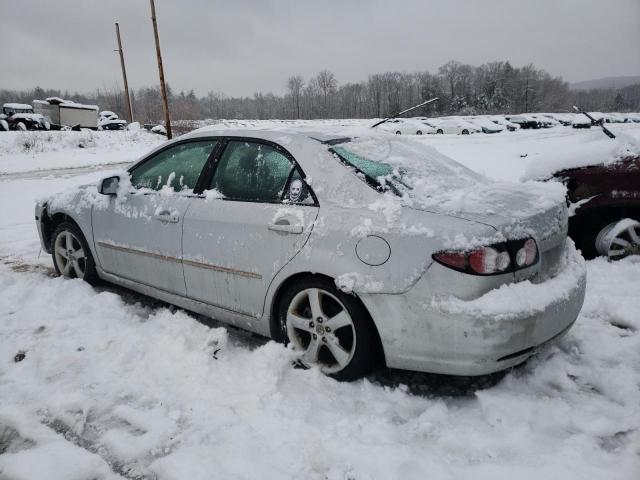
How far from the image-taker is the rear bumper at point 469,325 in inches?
88.1

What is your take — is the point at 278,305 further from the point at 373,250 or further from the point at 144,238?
the point at 144,238

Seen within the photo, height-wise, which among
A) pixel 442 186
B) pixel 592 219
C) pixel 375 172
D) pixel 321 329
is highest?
pixel 375 172

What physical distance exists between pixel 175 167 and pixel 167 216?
0.47 meters

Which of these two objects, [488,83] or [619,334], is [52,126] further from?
[488,83]

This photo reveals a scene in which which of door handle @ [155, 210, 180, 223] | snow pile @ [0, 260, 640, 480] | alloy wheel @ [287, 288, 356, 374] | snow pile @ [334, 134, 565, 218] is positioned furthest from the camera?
door handle @ [155, 210, 180, 223]

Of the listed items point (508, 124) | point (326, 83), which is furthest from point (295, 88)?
point (508, 124)

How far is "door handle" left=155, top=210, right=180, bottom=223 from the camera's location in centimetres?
337

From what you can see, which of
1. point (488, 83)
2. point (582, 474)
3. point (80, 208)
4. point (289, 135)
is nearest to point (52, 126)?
point (80, 208)

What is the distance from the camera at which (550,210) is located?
2623 mm

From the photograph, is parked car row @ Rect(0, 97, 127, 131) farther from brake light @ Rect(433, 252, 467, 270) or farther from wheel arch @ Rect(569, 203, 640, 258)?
brake light @ Rect(433, 252, 467, 270)

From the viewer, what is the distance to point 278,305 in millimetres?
2967

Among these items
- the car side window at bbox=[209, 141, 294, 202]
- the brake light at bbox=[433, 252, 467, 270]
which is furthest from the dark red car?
the car side window at bbox=[209, 141, 294, 202]

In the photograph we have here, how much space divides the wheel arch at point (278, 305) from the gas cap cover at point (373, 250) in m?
0.23

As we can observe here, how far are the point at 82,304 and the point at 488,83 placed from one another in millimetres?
103860
